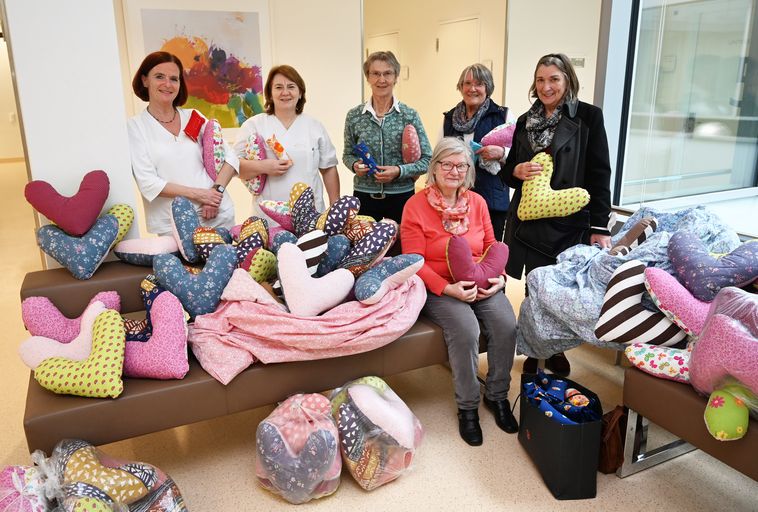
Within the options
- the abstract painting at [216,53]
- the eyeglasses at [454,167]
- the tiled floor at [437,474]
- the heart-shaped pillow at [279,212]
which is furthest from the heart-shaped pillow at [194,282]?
the abstract painting at [216,53]

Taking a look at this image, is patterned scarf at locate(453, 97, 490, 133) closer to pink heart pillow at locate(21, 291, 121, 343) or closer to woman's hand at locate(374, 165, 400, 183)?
woman's hand at locate(374, 165, 400, 183)

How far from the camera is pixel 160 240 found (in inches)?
100

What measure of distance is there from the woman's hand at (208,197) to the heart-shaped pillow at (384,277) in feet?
2.95

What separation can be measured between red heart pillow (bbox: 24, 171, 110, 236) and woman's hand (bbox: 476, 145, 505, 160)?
174 cm

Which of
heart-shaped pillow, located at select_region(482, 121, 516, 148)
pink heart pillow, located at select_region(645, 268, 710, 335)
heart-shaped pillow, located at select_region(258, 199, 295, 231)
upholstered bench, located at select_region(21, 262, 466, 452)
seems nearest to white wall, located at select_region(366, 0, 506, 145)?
heart-shaped pillow, located at select_region(482, 121, 516, 148)

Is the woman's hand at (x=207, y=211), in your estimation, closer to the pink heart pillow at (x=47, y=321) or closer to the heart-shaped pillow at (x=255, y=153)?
the heart-shaped pillow at (x=255, y=153)

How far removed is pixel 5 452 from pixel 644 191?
3782mm

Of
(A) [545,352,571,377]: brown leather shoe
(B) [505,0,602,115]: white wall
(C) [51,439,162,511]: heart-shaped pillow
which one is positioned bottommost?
(A) [545,352,571,377]: brown leather shoe

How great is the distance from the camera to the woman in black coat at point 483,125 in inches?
115

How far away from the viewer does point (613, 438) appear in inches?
80.8

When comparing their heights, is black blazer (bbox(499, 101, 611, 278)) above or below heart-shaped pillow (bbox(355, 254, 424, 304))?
above

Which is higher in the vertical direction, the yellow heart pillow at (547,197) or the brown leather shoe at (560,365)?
the yellow heart pillow at (547,197)

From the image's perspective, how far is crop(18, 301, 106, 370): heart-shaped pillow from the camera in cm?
196

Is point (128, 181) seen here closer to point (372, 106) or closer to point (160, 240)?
point (160, 240)
